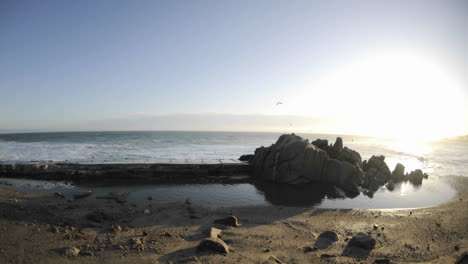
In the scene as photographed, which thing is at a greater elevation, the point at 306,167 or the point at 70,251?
the point at 306,167

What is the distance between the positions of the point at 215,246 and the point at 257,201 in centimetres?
891

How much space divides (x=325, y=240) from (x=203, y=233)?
4.93m

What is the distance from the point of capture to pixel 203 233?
381 inches

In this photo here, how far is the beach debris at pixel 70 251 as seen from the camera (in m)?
7.31

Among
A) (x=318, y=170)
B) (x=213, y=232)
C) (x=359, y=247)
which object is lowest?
(x=359, y=247)

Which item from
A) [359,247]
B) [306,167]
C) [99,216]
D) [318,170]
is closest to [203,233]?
[99,216]

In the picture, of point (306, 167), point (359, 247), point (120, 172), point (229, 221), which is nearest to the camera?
point (359, 247)

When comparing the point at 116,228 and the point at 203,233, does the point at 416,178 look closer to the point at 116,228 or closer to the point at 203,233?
the point at 203,233

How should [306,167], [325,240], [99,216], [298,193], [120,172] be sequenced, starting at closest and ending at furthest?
[325,240] < [99,216] < [298,193] < [306,167] < [120,172]

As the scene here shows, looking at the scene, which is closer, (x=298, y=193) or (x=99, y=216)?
(x=99, y=216)

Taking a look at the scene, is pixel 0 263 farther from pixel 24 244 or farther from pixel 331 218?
pixel 331 218

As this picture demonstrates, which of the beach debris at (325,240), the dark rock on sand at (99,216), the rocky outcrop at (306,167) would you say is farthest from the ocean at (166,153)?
the beach debris at (325,240)

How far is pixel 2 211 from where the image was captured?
32.0 feet

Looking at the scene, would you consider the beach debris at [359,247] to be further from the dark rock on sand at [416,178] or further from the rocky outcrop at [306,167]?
the dark rock on sand at [416,178]
